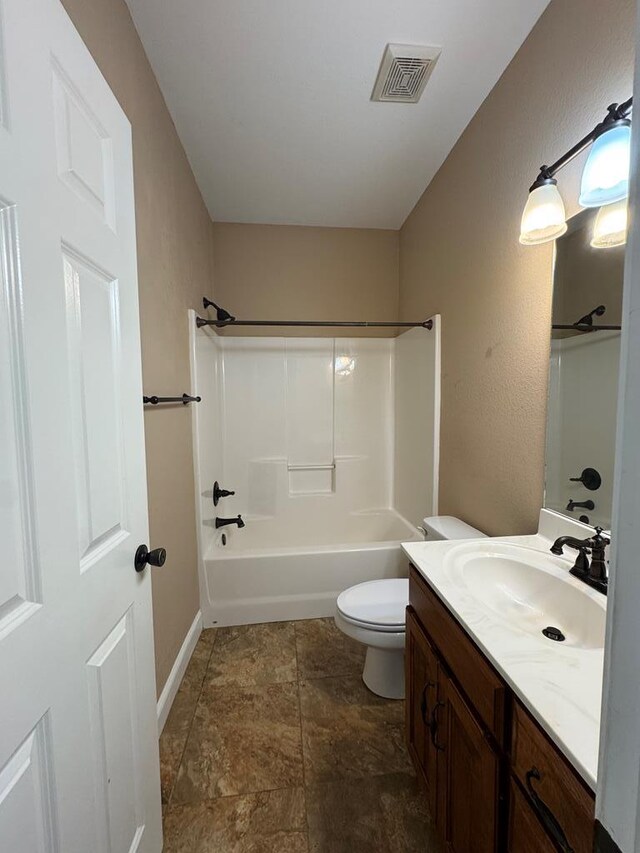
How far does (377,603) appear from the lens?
1661 mm

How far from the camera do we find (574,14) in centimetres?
113

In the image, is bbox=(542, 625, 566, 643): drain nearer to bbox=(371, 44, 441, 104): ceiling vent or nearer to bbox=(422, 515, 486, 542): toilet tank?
bbox=(422, 515, 486, 542): toilet tank

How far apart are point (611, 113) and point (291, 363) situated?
2244 mm

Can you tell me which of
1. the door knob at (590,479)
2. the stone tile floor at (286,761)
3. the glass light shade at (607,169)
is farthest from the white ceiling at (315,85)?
the stone tile floor at (286,761)

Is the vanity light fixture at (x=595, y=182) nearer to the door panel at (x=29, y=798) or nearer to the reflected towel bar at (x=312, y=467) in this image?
the door panel at (x=29, y=798)

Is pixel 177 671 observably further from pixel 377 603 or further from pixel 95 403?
pixel 95 403

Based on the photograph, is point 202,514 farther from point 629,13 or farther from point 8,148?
point 629,13

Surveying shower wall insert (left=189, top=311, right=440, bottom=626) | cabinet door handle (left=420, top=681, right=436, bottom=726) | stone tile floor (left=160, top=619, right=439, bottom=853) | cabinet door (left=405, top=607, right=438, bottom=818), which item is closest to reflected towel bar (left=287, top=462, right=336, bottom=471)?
shower wall insert (left=189, top=311, right=440, bottom=626)

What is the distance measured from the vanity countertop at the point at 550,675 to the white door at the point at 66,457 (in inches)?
31.3

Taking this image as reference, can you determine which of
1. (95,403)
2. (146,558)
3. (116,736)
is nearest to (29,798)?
(116,736)

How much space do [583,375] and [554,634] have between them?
0.76 meters

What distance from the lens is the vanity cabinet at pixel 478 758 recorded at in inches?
23.4

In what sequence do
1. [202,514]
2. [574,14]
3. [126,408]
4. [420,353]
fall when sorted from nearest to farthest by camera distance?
1. [126,408]
2. [574,14]
3. [202,514]
4. [420,353]

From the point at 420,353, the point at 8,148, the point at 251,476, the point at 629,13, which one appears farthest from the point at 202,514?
the point at 629,13
